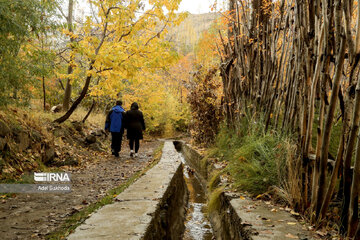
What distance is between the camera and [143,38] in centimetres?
767

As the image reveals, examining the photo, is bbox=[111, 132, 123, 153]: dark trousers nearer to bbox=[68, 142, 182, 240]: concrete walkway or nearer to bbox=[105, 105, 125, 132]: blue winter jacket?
bbox=[105, 105, 125, 132]: blue winter jacket

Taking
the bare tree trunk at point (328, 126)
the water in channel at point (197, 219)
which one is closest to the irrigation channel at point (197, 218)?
the water in channel at point (197, 219)

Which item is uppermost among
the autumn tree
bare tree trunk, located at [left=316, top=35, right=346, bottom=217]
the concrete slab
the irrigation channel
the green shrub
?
the autumn tree

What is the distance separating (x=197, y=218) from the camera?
4.60 metres

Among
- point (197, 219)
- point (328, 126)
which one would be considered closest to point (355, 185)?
point (328, 126)

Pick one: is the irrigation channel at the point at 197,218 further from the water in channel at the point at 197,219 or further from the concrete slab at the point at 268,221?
the concrete slab at the point at 268,221

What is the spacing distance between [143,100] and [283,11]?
15.7m

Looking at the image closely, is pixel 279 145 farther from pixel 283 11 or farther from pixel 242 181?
pixel 283 11

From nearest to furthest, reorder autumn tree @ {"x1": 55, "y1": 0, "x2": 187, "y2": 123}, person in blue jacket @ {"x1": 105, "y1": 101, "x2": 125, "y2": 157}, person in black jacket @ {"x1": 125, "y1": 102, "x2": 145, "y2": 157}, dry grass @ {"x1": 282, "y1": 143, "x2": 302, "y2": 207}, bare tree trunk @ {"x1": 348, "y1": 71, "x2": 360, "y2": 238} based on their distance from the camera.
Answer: bare tree trunk @ {"x1": 348, "y1": 71, "x2": 360, "y2": 238} < dry grass @ {"x1": 282, "y1": 143, "x2": 302, "y2": 207} < autumn tree @ {"x1": 55, "y1": 0, "x2": 187, "y2": 123} < person in blue jacket @ {"x1": 105, "y1": 101, "x2": 125, "y2": 157} < person in black jacket @ {"x1": 125, "y1": 102, "x2": 145, "y2": 157}

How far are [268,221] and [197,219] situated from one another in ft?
7.70

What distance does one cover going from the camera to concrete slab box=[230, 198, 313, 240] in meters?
2.08

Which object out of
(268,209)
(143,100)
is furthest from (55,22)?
(143,100)

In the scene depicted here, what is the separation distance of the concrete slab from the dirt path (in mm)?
2114

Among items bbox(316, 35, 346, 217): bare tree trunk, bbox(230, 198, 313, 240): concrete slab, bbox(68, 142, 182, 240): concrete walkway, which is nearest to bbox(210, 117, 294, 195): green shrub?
bbox(230, 198, 313, 240): concrete slab
